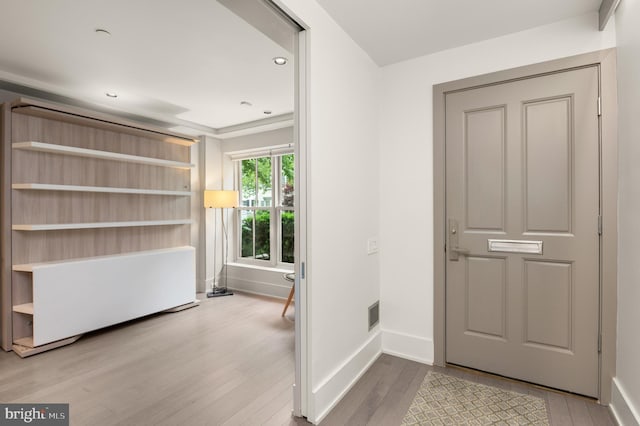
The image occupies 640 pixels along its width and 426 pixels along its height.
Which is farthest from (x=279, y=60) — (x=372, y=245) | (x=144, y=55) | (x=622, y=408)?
(x=622, y=408)

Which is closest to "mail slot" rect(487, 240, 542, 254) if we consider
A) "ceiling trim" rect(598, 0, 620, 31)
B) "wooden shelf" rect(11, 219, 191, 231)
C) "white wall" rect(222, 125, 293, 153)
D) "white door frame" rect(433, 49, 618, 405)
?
"white door frame" rect(433, 49, 618, 405)

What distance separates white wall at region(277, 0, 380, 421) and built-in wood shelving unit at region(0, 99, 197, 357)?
106 inches

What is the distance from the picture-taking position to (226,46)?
2.59m

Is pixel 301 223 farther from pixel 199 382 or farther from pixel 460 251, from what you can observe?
pixel 199 382

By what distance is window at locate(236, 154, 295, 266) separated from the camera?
4895mm

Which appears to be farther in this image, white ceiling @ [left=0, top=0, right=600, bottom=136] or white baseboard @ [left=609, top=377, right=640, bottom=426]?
white ceiling @ [left=0, top=0, right=600, bottom=136]

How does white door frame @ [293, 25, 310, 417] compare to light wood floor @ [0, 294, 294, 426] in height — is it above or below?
above

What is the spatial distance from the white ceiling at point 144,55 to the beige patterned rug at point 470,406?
282cm

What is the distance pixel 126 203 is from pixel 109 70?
159 cm

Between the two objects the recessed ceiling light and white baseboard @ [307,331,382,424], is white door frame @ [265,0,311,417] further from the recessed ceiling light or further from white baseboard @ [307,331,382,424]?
the recessed ceiling light

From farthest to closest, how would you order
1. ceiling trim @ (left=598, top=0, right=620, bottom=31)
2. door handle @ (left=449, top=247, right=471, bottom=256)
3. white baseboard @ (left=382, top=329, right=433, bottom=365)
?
white baseboard @ (left=382, top=329, right=433, bottom=365)
door handle @ (left=449, top=247, right=471, bottom=256)
ceiling trim @ (left=598, top=0, right=620, bottom=31)

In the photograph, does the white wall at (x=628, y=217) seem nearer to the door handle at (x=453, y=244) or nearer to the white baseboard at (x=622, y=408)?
the white baseboard at (x=622, y=408)

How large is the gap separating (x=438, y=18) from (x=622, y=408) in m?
2.56

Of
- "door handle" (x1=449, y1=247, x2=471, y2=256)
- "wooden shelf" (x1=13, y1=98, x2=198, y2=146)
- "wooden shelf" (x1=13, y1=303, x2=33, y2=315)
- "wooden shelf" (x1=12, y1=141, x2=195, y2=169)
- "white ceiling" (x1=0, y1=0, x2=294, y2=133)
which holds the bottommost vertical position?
"wooden shelf" (x1=13, y1=303, x2=33, y2=315)
